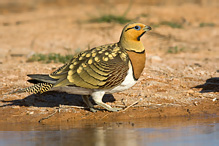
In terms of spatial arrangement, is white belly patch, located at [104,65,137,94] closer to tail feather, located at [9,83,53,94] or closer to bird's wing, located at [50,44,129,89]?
bird's wing, located at [50,44,129,89]

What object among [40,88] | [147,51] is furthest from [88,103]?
[147,51]

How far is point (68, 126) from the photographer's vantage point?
613cm

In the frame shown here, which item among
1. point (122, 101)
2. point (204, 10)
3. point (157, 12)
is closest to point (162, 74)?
point (122, 101)

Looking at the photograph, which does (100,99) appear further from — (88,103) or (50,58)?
(50,58)

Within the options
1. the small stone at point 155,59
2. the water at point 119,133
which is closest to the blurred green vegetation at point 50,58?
the small stone at point 155,59

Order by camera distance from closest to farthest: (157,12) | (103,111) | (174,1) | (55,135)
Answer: (55,135), (103,111), (157,12), (174,1)

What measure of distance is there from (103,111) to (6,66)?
3116 mm

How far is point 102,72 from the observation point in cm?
638

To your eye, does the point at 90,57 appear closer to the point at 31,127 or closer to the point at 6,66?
the point at 31,127

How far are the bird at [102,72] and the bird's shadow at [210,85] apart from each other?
1.73 meters

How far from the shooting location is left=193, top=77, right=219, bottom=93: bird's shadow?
7648 mm

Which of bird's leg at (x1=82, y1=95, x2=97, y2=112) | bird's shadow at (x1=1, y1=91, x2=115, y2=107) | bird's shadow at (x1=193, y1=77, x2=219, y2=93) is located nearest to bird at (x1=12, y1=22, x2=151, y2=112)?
bird's leg at (x1=82, y1=95, x2=97, y2=112)

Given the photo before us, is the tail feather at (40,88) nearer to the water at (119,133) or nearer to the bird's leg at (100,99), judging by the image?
the water at (119,133)

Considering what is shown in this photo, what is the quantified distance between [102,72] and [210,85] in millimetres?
2456
